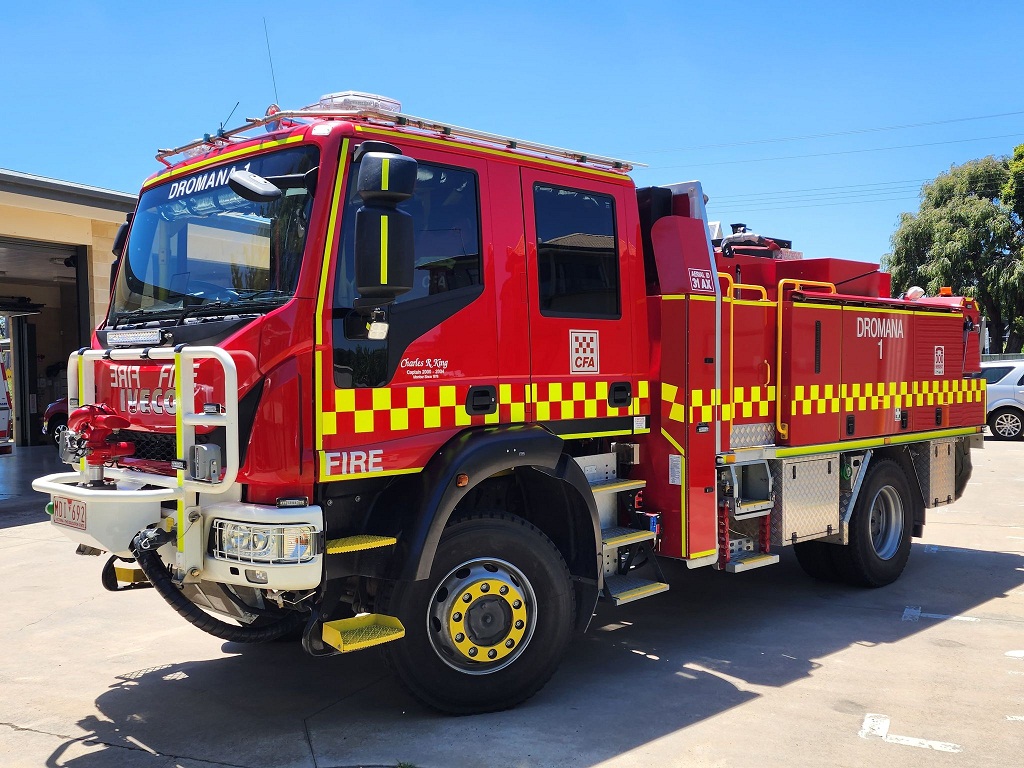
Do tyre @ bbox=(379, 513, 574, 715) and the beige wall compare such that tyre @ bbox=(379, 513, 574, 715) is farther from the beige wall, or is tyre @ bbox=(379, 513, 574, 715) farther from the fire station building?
the beige wall

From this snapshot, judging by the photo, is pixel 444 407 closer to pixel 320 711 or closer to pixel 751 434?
pixel 320 711

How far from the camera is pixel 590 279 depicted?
16.1ft

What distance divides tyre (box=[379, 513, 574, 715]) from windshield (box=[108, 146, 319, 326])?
1.44 meters

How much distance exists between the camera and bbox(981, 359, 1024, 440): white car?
17938 millimetres

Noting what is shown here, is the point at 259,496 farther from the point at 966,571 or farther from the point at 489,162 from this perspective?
the point at 966,571

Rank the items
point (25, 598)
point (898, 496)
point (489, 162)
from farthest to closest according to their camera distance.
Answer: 1. point (898, 496)
2. point (25, 598)
3. point (489, 162)

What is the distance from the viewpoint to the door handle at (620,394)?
5.00m

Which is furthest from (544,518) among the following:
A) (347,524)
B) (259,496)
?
(259,496)

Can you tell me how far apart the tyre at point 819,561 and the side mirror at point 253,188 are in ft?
16.1

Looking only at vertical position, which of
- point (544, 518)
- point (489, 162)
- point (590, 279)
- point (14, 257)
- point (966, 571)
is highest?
point (14, 257)

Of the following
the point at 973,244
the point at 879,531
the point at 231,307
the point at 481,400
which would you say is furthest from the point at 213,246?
the point at 973,244

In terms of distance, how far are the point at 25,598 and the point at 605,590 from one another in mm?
4673

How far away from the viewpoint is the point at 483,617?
4254mm

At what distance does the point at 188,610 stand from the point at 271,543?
2.09 feet
